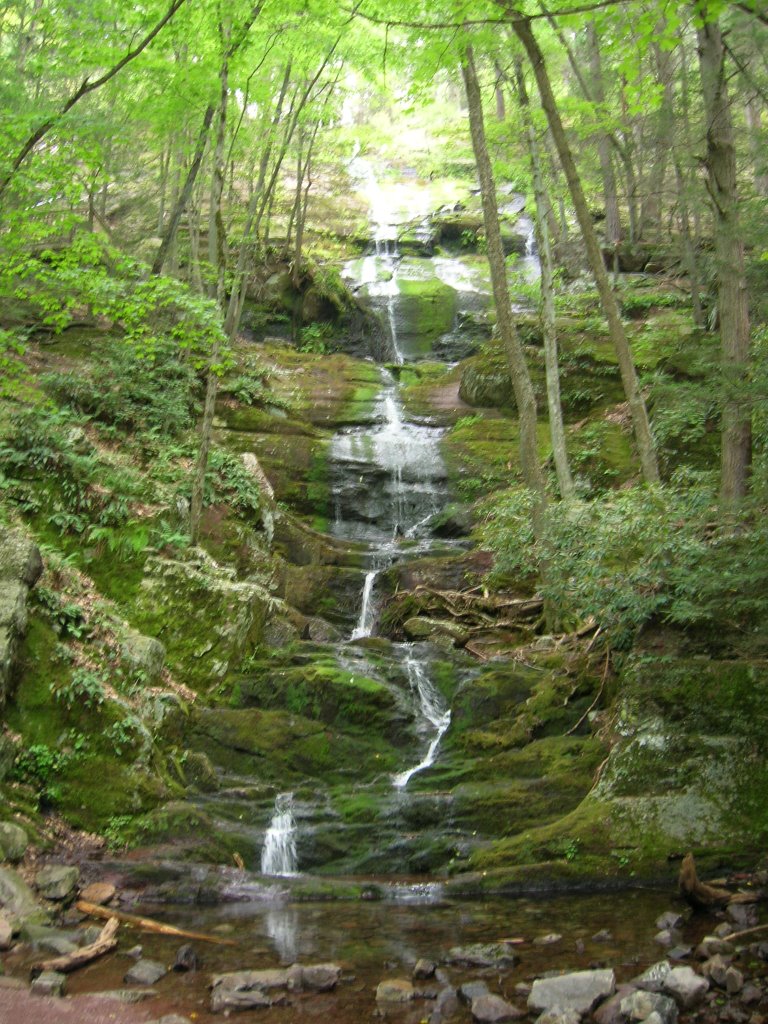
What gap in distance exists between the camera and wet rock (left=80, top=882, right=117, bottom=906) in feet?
20.7

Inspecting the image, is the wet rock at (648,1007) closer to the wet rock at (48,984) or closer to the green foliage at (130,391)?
the wet rock at (48,984)

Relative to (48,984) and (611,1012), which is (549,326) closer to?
(611,1012)

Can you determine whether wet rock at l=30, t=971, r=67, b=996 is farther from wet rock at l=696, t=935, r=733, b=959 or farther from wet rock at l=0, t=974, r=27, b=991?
wet rock at l=696, t=935, r=733, b=959

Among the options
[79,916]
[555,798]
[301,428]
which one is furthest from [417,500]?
[79,916]

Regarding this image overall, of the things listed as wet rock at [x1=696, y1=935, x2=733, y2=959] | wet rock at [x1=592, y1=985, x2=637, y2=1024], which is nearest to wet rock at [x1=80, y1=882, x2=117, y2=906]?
wet rock at [x1=592, y1=985, x2=637, y2=1024]

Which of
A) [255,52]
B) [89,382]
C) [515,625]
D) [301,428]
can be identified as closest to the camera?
[515,625]

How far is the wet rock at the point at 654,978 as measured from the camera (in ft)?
14.3

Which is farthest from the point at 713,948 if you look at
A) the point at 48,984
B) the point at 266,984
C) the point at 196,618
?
the point at 196,618

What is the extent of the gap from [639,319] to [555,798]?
1697 cm

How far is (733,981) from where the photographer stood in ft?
14.3

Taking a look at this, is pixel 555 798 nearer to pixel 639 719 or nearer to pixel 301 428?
pixel 639 719

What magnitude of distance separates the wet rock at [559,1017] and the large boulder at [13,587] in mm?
5368

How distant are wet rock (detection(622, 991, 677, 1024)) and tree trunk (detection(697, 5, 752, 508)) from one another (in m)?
5.73

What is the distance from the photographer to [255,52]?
15.3 meters
